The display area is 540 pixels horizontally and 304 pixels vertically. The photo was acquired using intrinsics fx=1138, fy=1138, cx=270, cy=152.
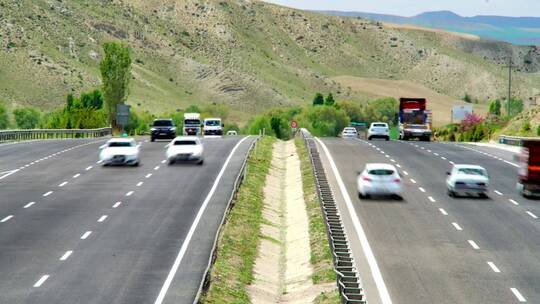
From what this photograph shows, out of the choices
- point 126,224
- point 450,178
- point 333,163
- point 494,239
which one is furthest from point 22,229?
point 333,163

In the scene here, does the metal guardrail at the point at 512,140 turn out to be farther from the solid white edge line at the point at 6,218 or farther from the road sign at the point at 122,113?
the solid white edge line at the point at 6,218

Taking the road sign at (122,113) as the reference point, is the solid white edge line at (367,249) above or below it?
below

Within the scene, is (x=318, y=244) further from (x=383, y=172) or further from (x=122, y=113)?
(x=122, y=113)

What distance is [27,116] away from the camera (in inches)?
7407

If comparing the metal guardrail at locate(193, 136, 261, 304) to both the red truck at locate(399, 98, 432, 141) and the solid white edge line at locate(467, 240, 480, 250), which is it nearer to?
the solid white edge line at locate(467, 240, 480, 250)

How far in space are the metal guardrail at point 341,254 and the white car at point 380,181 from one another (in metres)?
1.68

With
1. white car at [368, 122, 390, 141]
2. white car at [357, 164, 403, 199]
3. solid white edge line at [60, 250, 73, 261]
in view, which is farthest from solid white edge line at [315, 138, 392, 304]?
white car at [368, 122, 390, 141]

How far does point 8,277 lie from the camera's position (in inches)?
1147

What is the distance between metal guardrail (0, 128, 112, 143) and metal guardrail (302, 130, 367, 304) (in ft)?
141

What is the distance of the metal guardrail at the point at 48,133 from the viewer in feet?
290

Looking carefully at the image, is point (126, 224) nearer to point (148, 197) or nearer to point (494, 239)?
point (148, 197)

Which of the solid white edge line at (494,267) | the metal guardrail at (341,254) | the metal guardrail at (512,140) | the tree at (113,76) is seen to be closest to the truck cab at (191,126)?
the metal guardrail at (512,140)

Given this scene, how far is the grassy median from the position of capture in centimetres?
3137

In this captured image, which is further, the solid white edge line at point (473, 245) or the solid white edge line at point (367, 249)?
the solid white edge line at point (473, 245)
